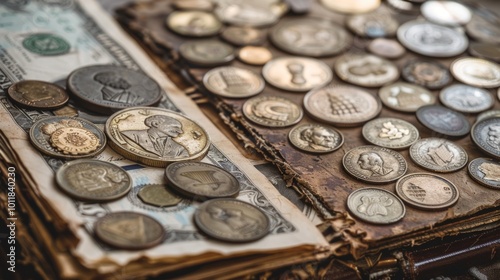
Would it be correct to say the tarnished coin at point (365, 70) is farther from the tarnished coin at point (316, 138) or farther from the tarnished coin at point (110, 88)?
the tarnished coin at point (110, 88)

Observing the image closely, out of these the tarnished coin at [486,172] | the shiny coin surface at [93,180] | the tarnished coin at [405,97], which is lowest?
the tarnished coin at [486,172]

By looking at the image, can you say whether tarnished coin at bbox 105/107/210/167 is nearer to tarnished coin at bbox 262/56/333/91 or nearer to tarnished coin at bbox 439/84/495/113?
tarnished coin at bbox 262/56/333/91

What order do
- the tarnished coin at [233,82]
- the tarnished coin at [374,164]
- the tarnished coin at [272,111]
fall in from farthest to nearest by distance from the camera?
the tarnished coin at [233,82] → the tarnished coin at [272,111] → the tarnished coin at [374,164]

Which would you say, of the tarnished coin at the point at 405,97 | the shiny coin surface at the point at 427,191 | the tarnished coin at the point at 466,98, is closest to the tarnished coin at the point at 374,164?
the shiny coin surface at the point at 427,191

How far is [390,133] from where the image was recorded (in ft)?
7.41

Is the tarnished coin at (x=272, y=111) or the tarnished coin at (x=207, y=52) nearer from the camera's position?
the tarnished coin at (x=272, y=111)

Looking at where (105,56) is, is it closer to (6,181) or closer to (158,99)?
(158,99)

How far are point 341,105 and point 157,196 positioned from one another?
771 millimetres

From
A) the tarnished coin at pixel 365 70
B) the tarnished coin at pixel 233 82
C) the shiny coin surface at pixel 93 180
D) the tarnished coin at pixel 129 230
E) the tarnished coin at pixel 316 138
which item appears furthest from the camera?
the tarnished coin at pixel 365 70

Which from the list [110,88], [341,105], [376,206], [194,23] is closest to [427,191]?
[376,206]

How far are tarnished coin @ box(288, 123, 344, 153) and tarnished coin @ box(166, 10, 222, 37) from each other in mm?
656

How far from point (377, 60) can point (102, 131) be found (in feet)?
3.54

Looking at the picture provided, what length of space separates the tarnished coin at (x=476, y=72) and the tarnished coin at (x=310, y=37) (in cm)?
41

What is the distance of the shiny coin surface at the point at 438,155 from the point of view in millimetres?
2128
